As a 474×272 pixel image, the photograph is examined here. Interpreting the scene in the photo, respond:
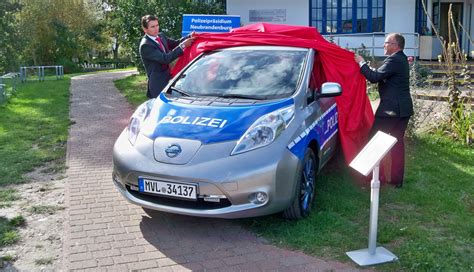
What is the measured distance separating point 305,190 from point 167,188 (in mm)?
1382

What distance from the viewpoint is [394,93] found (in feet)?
18.9

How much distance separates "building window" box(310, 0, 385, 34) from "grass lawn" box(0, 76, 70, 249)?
9.22 m

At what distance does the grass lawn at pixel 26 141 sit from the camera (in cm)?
582

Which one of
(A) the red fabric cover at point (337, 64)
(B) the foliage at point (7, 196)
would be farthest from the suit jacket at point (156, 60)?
(B) the foliage at point (7, 196)

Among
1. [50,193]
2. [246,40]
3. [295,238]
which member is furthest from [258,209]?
[50,193]

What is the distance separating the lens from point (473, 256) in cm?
415

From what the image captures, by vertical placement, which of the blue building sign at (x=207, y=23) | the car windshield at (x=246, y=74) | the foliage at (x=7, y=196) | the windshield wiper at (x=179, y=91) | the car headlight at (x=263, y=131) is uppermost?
the blue building sign at (x=207, y=23)

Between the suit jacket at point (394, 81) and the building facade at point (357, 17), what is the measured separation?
11629 mm

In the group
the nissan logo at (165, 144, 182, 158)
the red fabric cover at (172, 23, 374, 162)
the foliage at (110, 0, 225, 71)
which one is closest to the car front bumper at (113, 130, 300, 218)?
the nissan logo at (165, 144, 182, 158)

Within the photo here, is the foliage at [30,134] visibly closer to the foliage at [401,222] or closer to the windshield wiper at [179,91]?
the windshield wiper at [179,91]

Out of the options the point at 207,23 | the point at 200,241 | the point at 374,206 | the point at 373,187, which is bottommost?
the point at 200,241

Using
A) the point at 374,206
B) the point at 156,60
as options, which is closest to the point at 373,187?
the point at 374,206

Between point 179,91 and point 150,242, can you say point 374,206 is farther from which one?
point 179,91

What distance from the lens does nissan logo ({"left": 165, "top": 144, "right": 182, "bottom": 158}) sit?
4.47 metres
